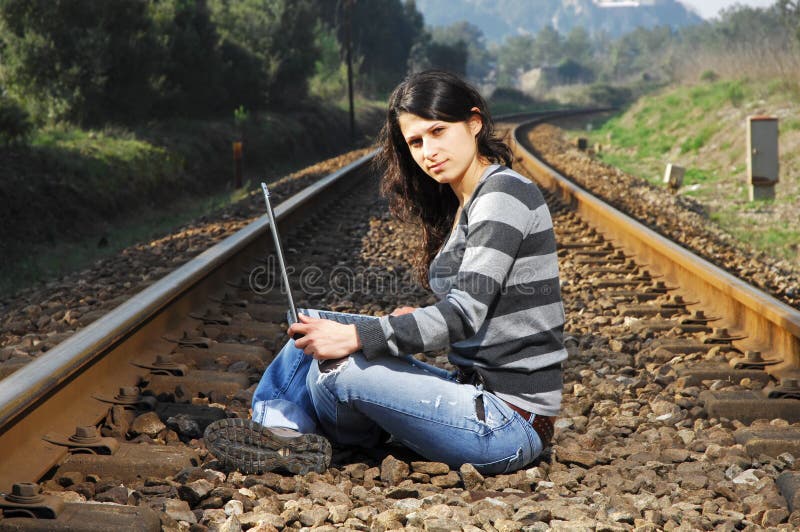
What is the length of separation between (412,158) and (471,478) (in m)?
1.06

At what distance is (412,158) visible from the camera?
2.99 m

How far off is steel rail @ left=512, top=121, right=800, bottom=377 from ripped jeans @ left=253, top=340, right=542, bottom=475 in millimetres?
1479

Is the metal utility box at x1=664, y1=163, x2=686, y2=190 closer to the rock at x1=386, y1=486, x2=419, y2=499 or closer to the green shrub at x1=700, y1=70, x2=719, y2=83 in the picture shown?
the rock at x1=386, y1=486, x2=419, y2=499

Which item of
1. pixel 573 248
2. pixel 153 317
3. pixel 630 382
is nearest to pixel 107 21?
pixel 573 248

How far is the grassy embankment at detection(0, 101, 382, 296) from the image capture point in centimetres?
948

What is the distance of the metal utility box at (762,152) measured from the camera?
10.3m

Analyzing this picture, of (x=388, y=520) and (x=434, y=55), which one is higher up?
(x=434, y=55)

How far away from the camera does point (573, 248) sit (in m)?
6.81

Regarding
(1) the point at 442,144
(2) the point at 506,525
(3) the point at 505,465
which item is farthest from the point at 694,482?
(1) the point at 442,144

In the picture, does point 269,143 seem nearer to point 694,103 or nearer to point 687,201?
point 694,103

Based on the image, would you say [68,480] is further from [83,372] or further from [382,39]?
Answer: [382,39]

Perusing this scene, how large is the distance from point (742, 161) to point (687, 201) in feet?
13.3

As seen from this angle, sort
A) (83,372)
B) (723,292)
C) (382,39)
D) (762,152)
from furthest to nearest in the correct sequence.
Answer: (382,39)
(762,152)
(723,292)
(83,372)

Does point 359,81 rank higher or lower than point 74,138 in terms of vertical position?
higher
